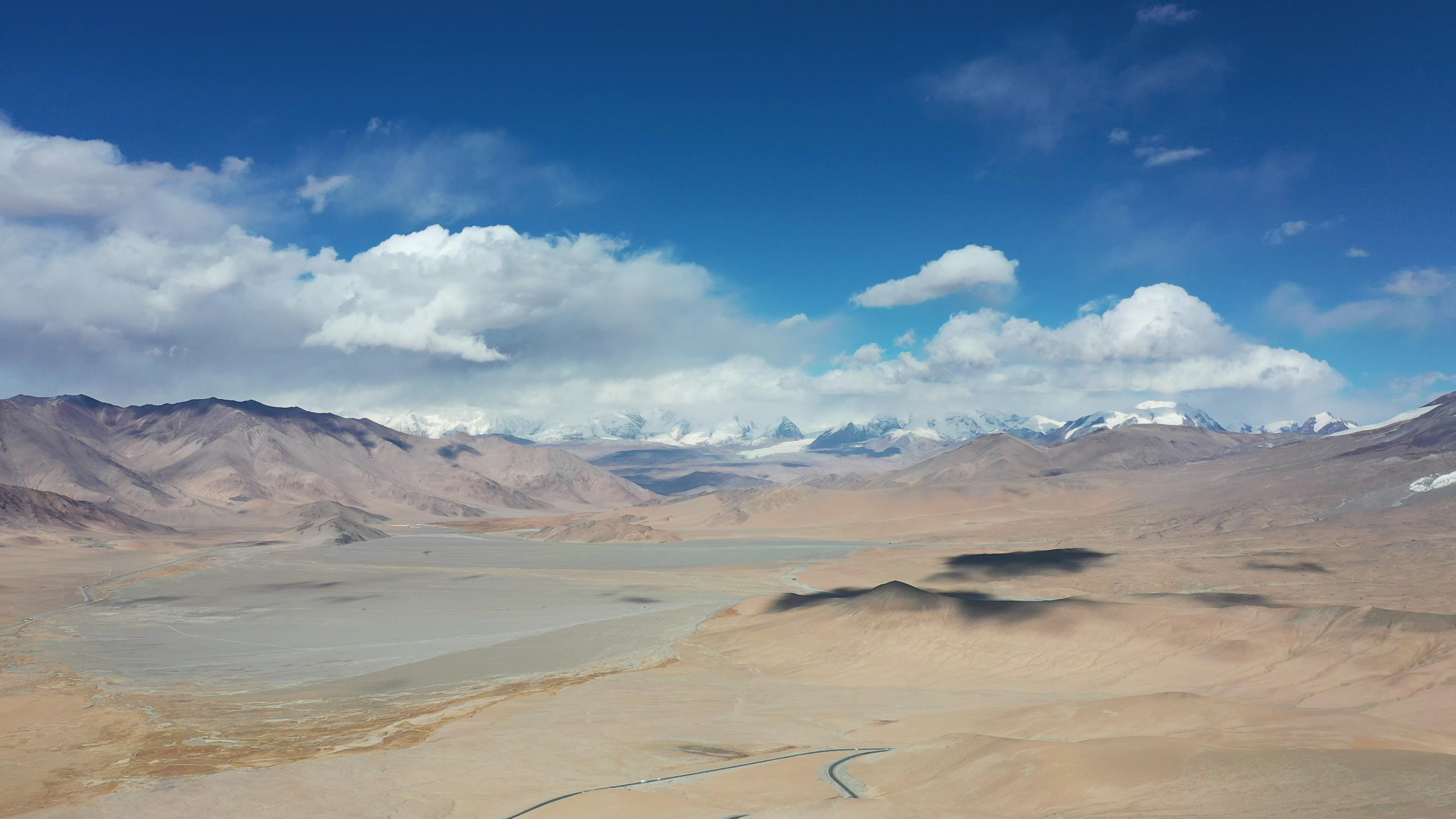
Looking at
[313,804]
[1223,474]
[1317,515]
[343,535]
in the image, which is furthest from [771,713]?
[1223,474]

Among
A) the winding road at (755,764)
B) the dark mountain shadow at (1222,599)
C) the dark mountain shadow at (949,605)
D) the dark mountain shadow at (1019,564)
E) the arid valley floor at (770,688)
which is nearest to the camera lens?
the arid valley floor at (770,688)

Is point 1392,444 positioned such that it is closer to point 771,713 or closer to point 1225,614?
point 1225,614

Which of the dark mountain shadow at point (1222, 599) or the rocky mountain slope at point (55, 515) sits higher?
the rocky mountain slope at point (55, 515)

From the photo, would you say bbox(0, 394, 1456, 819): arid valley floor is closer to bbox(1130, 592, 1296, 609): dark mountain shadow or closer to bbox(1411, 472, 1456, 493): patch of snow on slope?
bbox(1130, 592, 1296, 609): dark mountain shadow

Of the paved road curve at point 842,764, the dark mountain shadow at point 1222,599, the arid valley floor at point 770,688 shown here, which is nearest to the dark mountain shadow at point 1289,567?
the arid valley floor at point 770,688

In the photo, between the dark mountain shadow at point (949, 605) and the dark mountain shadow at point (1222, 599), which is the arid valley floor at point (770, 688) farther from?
the dark mountain shadow at point (1222, 599)

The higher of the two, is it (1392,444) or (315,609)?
(1392,444)
